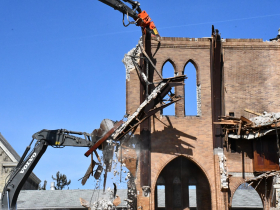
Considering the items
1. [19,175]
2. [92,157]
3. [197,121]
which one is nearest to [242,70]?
[197,121]

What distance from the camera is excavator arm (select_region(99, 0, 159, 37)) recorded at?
23.5m

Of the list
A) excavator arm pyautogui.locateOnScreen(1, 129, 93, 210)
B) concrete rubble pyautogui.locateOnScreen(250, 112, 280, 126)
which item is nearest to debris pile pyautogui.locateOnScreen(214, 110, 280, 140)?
concrete rubble pyautogui.locateOnScreen(250, 112, 280, 126)

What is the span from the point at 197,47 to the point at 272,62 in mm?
4044

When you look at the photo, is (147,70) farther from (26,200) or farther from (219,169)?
(26,200)

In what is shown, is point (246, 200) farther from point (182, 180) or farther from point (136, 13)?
point (136, 13)

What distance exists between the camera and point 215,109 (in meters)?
23.8

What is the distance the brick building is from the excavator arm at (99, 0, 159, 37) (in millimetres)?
780

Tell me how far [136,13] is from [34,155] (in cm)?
933

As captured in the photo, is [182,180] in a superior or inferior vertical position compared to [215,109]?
inferior

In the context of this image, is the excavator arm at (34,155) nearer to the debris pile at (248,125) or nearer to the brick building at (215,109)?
the brick building at (215,109)

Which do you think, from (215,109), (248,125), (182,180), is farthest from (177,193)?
(248,125)

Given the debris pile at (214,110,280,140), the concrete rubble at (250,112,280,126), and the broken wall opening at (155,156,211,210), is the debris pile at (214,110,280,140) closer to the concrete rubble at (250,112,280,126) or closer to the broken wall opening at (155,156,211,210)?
the concrete rubble at (250,112,280,126)

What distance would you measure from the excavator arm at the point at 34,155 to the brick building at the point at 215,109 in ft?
14.5

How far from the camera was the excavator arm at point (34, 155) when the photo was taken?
17.9 m
